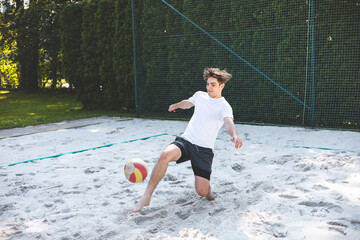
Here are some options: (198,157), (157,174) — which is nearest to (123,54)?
(198,157)

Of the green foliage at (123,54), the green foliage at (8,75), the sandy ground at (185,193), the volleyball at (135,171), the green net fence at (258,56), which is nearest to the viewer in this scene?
the sandy ground at (185,193)

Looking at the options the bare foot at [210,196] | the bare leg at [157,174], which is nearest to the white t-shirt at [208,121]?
the bare leg at [157,174]

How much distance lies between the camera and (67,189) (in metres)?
3.66

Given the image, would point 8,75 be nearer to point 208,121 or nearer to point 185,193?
point 185,193

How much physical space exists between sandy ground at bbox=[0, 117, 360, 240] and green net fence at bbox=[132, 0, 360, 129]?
5.80ft

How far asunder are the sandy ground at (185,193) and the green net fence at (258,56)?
177 centimetres

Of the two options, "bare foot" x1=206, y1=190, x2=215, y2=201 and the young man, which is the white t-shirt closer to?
the young man

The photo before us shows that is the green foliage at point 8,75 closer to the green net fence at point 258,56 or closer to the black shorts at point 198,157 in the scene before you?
the green net fence at point 258,56

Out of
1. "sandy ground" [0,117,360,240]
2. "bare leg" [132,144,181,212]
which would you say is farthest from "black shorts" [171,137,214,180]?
"sandy ground" [0,117,360,240]

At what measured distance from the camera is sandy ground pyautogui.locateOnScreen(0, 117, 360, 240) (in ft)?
8.73

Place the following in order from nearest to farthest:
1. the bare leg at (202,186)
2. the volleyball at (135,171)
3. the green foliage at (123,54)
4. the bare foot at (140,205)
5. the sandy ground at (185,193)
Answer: the sandy ground at (185,193), the bare foot at (140,205), the bare leg at (202,186), the volleyball at (135,171), the green foliage at (123,54)

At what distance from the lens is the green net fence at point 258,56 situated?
23.9 ft

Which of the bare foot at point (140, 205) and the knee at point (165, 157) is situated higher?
the knee at point (165, 157)

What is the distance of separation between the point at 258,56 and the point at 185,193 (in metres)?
5.46
